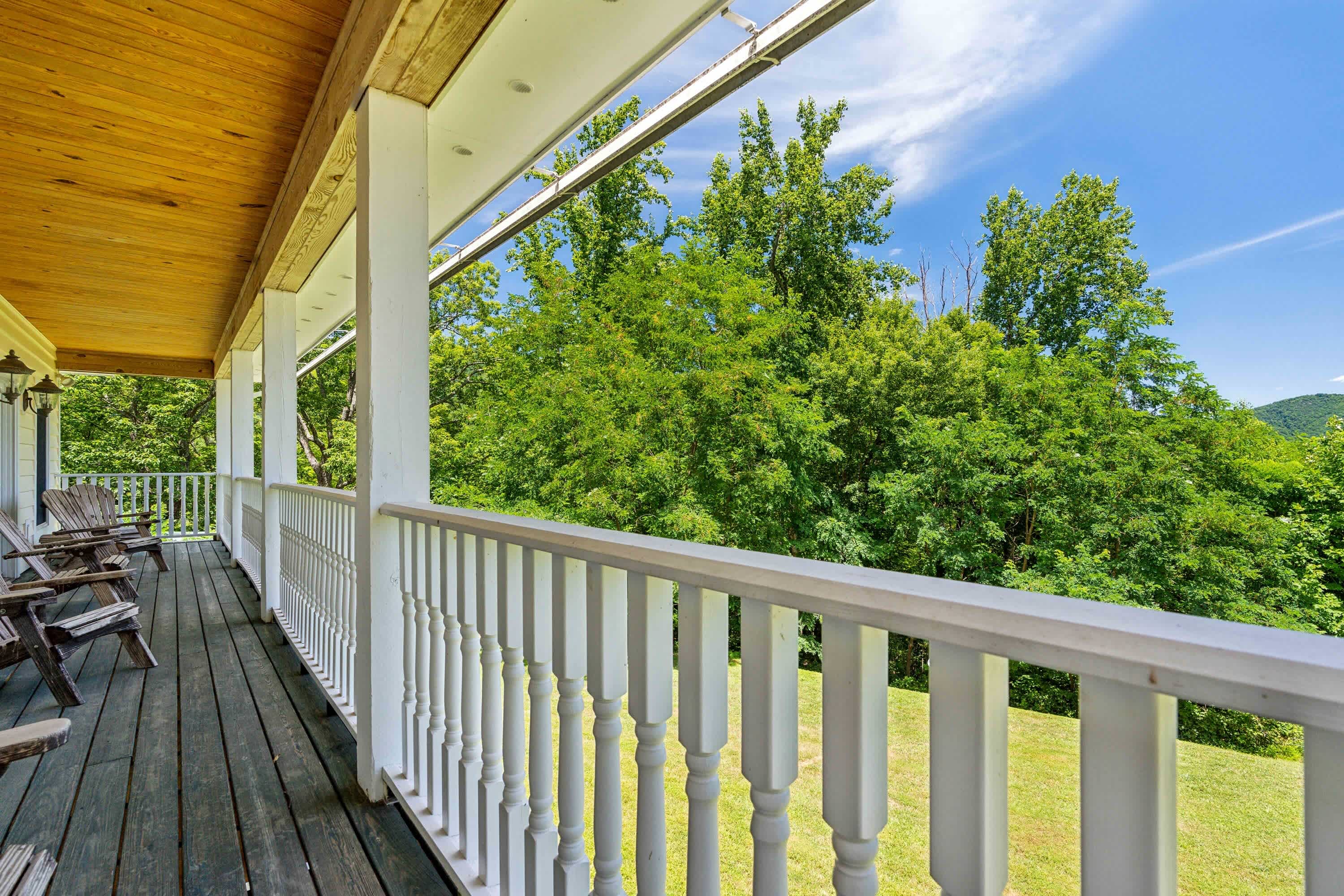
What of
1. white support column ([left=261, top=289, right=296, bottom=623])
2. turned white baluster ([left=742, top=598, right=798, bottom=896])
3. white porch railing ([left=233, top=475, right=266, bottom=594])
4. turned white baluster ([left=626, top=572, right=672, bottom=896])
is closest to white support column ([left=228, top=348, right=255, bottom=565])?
white porch railing ([left=233, top=475, right=266, bottom=594])

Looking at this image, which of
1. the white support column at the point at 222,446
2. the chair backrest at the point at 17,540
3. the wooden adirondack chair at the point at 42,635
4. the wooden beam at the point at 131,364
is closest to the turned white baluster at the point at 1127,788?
the wooden adirondack chair at the point at 42,635

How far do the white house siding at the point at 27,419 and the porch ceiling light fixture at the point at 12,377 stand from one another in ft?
0.46

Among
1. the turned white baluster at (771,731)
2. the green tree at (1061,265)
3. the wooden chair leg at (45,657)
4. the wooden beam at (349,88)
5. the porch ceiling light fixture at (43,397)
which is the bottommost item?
the wooden chair leg at (45,657)

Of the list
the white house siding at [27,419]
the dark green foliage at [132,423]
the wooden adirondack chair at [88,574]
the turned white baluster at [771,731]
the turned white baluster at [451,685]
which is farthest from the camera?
the dark green foliage at [132,423]

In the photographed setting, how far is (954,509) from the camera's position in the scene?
53.2 ft

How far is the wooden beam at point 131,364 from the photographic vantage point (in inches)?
316

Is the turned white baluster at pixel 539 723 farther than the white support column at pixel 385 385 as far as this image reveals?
No

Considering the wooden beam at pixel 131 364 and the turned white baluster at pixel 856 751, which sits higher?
the wooden beam at pixel 131 364

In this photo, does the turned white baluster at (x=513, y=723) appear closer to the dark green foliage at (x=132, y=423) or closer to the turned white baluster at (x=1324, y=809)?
the turned white baluster at (x=1324, y=809)

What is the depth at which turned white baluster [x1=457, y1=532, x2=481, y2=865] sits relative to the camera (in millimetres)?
1506

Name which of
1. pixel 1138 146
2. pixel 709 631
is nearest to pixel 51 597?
pixel 709 631

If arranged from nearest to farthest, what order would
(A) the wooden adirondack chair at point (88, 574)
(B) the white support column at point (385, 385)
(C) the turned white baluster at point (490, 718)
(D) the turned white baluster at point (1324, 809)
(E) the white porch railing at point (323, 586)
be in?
(D) the turned white baluster at point (1324, 809) → (C) the turned white baluster at point (490, 718) → (B) the white support column at point (385, 385) → (E) the white porch railing at point (323, 586) → (A) the wooden adirondack chair at point (88, 574)

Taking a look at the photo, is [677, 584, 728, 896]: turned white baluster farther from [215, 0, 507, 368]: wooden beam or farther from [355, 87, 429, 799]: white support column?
[215, 0, 507, 368]: wooden beam

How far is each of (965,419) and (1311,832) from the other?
16931 millimetres
